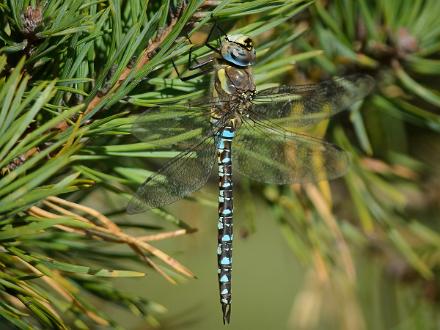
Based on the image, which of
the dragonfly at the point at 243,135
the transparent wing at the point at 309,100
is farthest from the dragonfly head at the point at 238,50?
the transparent wing at the point at 309,100

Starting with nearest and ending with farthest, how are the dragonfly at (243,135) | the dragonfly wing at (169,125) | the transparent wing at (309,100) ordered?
the dragonfly wing at (169,125)
the dragonfly at (243,135)
the transparent wing at (309,100)

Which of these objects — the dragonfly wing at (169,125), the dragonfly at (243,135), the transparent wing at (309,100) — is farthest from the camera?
the transparent wing at (309,100)

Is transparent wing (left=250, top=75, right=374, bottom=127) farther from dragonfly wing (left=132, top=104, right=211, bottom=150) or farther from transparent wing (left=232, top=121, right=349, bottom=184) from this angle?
dragonfly wing (left=132, top=104, right=211, bottom=150)

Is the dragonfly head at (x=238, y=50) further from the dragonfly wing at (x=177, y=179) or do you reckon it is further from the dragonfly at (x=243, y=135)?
the dragonfly wing at (x=177, y=179)

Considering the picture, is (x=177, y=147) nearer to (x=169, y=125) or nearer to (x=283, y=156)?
(x=169, y=125)

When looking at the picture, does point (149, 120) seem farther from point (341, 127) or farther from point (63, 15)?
point (341, 127)

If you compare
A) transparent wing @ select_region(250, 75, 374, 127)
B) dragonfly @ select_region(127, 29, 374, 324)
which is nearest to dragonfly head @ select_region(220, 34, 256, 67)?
dragonfly @ select_region(127, 29, 374, 324)

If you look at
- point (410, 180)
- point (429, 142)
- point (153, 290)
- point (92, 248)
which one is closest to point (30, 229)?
point (92, 248)
